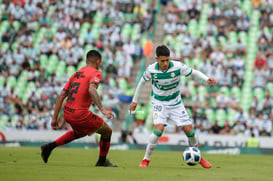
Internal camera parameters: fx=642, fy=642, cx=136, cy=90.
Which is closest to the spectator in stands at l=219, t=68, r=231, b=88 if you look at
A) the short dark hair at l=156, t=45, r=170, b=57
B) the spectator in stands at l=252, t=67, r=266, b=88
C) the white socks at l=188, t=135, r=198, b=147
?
the spectator in stands at l=252, t=67, r=266, b=88

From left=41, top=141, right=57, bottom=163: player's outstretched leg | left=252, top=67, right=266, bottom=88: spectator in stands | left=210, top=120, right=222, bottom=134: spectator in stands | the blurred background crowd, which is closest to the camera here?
left=41, top=141, right=57, bottom=163: player's outstretched leg

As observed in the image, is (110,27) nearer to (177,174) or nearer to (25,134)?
(25,134)

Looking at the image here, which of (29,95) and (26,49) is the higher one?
(26,49)

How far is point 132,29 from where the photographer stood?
30.4 meters

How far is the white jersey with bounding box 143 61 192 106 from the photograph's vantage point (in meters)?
12.1

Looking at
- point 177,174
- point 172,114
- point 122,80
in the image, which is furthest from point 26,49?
point 177,174

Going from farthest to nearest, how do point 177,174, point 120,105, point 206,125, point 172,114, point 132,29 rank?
point 132,29 → point 120,105 → point 206,125 → point 172,114 → point 177,174

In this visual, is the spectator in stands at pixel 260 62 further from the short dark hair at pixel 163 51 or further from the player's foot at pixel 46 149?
the player's foot at pixel 46 149

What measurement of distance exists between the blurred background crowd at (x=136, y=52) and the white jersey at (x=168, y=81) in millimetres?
12109

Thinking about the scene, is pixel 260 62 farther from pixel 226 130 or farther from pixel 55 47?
pixel 55 47

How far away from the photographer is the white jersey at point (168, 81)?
39.5 feet

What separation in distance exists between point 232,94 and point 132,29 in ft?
22.1

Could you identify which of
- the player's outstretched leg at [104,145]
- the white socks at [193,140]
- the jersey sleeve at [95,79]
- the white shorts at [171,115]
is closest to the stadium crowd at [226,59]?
the white socks at [193,140]

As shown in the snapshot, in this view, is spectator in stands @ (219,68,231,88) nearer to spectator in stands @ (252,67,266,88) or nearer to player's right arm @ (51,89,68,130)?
spectator in stands @ (252,67,266,88)
